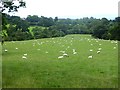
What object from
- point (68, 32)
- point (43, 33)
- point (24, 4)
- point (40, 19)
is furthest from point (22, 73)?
point (40, 19)

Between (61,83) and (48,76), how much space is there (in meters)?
1.95

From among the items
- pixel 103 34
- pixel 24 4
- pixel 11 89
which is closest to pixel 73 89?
pixel 11 89

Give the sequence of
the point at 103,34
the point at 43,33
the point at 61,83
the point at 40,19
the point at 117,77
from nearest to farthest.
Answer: the point at 61,83 < the point at 117,77 < the point at 103,34 < the point at 43,33 < the point at 40,19

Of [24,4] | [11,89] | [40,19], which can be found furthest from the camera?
[40,19]

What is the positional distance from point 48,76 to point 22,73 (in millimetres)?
1500

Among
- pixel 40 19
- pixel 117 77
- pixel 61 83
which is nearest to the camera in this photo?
pixel 61 83

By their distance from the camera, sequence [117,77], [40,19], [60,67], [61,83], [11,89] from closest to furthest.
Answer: [11,89] < [61,83] < [117,77] < [60,67] < [40,19]

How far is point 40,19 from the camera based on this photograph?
300 ft

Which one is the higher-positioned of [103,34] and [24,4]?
[24,4]

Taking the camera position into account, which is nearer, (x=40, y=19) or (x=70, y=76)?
(x=70, y=76)

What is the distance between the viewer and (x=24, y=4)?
20.3 metres

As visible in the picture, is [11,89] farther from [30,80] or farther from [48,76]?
[48,76]

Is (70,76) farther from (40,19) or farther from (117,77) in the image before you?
(40,19)

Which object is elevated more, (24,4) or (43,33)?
(24,4)
